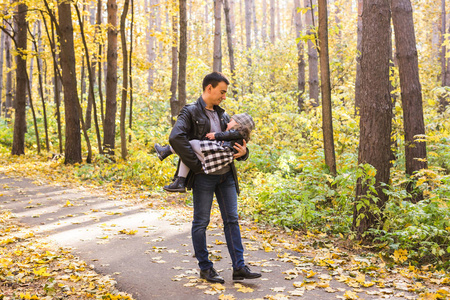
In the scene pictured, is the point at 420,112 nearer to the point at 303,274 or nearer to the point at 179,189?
the point at 303,274

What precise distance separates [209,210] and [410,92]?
18.1 ft

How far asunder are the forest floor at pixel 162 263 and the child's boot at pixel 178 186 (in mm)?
1013

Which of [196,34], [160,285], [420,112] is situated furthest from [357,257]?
[196,34]

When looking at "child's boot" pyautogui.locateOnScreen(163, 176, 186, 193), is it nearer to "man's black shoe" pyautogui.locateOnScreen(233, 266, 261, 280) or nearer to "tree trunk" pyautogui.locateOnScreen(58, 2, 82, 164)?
"man's black shoe" pyautogui.locateOnScreen(233, 266, 261, 280)

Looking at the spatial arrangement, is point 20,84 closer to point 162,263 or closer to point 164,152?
point 162,263

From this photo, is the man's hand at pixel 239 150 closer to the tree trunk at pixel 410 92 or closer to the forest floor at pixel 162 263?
the forest floor at pixel 162 263

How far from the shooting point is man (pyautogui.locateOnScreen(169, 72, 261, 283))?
4.18m

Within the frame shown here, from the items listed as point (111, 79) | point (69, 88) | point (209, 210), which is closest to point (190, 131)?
point (209, 210)

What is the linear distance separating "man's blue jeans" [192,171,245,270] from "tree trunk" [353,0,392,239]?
7.40 feet

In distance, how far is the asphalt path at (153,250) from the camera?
418cm

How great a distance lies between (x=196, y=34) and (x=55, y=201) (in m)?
29.2

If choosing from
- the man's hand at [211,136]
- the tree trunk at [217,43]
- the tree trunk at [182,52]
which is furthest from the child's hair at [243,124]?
the tree trunk at [217,43]

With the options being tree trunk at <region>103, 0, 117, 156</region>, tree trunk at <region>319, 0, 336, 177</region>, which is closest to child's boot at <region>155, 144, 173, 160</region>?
tree trunk at <region>319, 0, 336, 177</region>

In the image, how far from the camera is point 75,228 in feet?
22.4
